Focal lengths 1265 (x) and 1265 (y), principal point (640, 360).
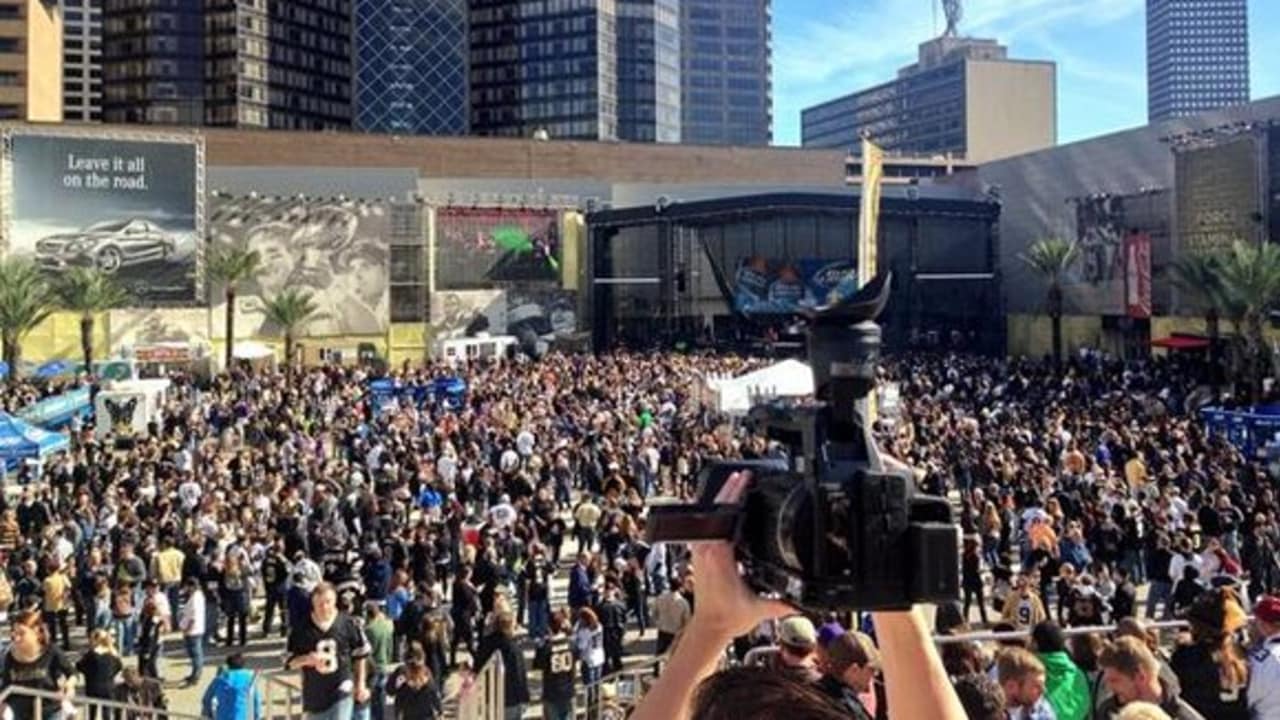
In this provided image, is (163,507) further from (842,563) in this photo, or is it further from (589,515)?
(842,563)

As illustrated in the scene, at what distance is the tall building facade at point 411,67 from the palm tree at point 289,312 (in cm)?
6362

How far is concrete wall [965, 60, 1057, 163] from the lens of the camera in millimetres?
141375

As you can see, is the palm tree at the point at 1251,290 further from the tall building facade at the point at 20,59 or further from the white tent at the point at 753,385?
the tall building facade at the point at 20,59

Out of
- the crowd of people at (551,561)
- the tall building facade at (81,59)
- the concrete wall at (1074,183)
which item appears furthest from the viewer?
the tall building facade at (81,59)

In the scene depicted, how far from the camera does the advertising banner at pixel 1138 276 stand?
4769 cm

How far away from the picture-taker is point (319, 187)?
63.9m

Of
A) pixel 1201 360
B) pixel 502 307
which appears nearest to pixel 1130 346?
pixel 1201 360

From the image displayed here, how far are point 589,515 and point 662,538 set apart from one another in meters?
15.3

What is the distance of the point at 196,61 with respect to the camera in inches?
4222

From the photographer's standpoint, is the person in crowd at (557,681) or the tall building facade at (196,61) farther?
the tall building facade at (196,61)

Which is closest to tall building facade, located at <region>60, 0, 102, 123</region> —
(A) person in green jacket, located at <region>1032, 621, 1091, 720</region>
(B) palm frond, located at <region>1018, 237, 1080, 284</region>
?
(B) palm frond, located at <region>1018, 237, 1080, 284</region>

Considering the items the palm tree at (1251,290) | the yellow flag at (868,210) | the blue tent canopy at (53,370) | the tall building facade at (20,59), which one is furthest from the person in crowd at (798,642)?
the tall building facade at (20,59)

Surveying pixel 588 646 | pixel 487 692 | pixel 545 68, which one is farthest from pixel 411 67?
pixel 487 692

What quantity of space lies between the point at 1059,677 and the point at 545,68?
113m
